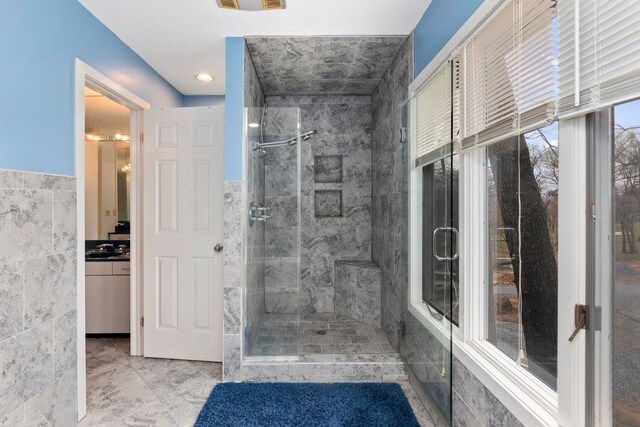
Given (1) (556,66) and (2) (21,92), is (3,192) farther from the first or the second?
(1) (556,66)

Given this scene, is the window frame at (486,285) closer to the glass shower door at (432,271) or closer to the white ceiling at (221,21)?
the glass shower door at (432,271)

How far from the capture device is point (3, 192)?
4.95 feet

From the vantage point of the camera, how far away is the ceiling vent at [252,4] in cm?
200

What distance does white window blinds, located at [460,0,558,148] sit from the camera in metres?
1.10

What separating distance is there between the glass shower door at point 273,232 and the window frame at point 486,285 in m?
0.94

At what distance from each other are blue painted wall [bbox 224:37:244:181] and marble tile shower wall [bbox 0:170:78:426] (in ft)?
3.19

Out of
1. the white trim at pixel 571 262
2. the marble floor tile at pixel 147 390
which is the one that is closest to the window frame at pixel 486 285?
the white trim at pixel 571 262

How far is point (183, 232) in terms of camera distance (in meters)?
2.81

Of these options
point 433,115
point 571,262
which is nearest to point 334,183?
point 433,115

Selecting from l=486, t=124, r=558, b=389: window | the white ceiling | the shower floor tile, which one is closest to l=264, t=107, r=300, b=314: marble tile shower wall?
the shower floor tile

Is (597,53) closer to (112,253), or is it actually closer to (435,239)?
(435,239)

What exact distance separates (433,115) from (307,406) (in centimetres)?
201

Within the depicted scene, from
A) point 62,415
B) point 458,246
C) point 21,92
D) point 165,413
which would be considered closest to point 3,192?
point 21,92

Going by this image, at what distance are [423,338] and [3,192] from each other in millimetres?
2365
